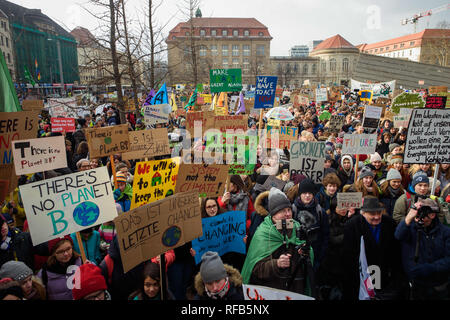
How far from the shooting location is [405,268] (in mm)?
2875

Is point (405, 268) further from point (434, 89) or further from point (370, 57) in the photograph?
point (370, 57)

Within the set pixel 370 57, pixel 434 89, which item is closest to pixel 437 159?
pixel 434 89

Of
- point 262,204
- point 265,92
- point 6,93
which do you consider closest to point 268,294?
point 262,204

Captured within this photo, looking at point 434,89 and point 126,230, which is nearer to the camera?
point 126,230

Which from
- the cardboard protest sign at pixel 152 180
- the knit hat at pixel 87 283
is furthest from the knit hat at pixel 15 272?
the cardboard protest sign at pixel 152 180

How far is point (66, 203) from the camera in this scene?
105 inches

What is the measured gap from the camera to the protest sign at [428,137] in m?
3.64

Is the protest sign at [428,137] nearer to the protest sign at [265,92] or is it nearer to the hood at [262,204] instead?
the hood at [262,204]

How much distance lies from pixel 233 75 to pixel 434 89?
10856 mm

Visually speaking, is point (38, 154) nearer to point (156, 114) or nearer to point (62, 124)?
point (156, 114)

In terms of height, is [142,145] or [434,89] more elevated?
[434,89]

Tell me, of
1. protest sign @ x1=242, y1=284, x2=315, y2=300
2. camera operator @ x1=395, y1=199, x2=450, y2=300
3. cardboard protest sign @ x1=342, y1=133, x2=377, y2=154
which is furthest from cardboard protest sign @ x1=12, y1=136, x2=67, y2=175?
cardboard protest sign @ x1=342, y1=133, x2=377, y2=154

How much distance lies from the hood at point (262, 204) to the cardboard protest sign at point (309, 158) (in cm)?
104

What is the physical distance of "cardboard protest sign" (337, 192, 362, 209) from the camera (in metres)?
3.37
